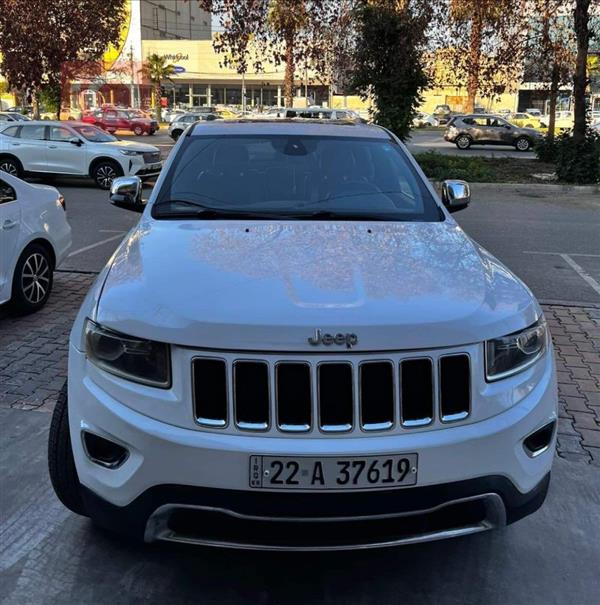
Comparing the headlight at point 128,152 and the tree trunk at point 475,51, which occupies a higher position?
the tree trunk at point 475,51

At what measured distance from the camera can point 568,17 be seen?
19.7 meters

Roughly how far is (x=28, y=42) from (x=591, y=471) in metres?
25.7

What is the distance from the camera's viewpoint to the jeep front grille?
7.61ft

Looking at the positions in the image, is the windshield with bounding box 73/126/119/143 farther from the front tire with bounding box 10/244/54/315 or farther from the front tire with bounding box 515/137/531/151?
the front tire with bounding box 515/137/531/151

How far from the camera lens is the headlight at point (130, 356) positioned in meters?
2.40

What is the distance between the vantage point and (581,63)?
18234 millimetres

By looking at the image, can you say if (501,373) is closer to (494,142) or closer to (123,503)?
(123,503)

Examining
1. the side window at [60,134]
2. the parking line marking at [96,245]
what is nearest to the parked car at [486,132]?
the side window at [60,134]

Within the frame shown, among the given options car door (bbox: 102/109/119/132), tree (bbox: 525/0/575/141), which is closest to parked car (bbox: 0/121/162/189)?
tree (bbox: 525/0/575/141)

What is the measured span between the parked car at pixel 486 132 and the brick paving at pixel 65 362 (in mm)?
29898

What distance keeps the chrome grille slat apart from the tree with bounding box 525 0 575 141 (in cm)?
1923

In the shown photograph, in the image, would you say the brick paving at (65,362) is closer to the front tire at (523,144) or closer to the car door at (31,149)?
the car door at (31,149)

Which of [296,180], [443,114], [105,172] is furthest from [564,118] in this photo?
[296,180]

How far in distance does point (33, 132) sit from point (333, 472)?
54.9ft
